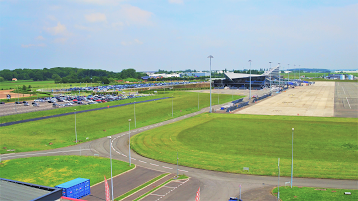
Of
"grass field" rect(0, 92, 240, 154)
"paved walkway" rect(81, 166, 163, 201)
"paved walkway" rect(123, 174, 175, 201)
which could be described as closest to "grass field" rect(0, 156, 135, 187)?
"paved walkway" rect(81, 166, 163, 201)

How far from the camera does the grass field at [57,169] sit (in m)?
34.7

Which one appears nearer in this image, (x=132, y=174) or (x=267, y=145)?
(x=132, y=174)

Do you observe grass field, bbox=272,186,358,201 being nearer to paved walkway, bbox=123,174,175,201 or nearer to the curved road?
the curved road

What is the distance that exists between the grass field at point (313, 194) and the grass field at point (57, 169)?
21.2 meters

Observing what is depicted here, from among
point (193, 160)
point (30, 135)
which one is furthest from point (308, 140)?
point (30, 135)

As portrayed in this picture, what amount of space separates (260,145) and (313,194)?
21.0 meters

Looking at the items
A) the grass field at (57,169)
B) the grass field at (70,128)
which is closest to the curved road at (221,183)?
the grass field at (57,169)

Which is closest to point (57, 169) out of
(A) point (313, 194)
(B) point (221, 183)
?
(B) point (221, 183)

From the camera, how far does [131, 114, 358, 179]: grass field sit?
125ft

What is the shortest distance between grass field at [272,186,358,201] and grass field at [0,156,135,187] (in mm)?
21196

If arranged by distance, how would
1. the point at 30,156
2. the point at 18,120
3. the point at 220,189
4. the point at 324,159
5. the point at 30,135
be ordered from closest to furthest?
1. the point at 220,189
2. the point at 324,159
3. the point at 30,156
4. the point at 30,135
5. the point at 18,120

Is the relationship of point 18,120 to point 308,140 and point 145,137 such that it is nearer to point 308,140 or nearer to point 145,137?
point 145,137

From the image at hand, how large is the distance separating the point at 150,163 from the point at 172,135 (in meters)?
17.3

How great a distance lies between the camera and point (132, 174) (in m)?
36.9
